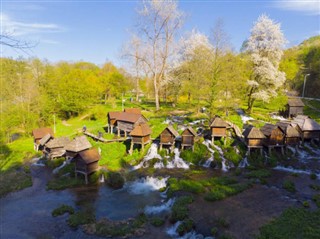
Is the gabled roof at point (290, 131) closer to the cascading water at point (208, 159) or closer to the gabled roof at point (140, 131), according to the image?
the cascading water at point (208, 159)

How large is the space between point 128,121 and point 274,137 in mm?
19360

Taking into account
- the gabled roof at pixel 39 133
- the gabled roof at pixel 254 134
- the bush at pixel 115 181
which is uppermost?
the gabled roof at pixel 254 134

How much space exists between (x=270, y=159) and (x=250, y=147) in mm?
2659

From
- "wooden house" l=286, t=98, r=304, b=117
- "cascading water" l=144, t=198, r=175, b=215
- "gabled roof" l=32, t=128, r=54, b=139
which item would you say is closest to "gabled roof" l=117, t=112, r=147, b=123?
"gabled roof" l=32, t=128, r=54, b=139

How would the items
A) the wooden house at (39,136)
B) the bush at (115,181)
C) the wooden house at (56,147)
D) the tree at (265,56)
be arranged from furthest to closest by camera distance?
the tree at (265,56) → the wooden house at (39,136) → the wooden house at (56,147) → the bush at (115,181)

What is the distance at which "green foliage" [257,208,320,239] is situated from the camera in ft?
53.4

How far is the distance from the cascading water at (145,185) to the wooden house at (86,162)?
4564 millimetres

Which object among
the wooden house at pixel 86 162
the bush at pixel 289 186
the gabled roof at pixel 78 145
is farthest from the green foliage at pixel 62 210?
the bush at pixel 289 186

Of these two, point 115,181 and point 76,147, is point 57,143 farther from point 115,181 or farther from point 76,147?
point 115,181

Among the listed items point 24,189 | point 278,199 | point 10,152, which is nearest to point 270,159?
point 278,199

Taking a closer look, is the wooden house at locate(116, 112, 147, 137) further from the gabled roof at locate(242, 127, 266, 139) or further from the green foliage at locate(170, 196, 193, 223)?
the green foliage at locate(170, 196, 193, 223)

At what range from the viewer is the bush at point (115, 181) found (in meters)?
25.7

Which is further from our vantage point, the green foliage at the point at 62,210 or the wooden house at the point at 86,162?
the wooden house at the point at 86,162

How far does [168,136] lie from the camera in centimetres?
3225
